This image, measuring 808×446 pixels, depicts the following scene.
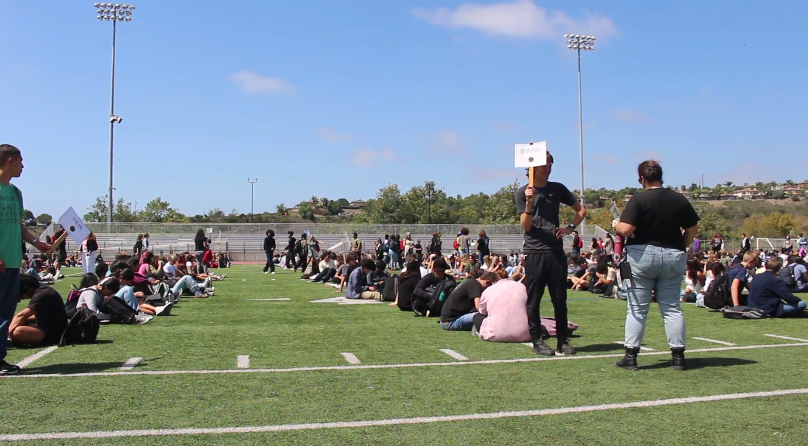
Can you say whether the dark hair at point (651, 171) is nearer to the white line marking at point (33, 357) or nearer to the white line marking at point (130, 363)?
the white line marking at point (130, 363)

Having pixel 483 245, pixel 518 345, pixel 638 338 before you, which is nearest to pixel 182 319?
pixel 518 345

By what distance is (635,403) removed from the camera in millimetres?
4988

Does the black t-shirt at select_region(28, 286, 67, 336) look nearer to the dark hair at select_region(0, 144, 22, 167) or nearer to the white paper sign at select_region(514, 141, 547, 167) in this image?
the dark hair at select_region(0, 144, 22, 167)

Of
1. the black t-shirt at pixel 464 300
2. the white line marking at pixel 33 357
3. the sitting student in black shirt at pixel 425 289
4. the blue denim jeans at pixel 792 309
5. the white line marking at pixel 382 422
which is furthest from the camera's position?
the sitting student in black shirt at pixel 425 289

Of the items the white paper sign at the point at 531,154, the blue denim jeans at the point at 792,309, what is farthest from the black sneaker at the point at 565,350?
the blue denim jeans at the point at 792,309

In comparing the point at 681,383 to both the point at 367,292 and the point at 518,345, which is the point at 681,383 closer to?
the point at 518,345

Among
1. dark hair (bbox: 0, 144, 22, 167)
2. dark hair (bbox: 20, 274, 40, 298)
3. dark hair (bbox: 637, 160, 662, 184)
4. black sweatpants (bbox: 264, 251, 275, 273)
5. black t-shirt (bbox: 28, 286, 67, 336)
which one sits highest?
dark hair (bbox: 0, 144, 22, 167)

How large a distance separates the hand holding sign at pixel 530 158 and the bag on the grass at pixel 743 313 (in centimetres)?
603

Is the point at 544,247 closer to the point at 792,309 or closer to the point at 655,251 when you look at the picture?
the point at 655,251

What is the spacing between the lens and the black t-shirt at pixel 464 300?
9836 mm

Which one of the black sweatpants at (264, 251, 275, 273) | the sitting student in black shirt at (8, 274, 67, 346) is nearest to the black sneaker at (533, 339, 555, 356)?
the sitting student in black shirt at (8, 274, 67, 346)

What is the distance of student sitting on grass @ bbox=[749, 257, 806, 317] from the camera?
1110 centimetres

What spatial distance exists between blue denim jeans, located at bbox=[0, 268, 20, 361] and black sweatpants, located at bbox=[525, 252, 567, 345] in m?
4.96

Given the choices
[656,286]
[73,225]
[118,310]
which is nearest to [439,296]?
[118,310]
